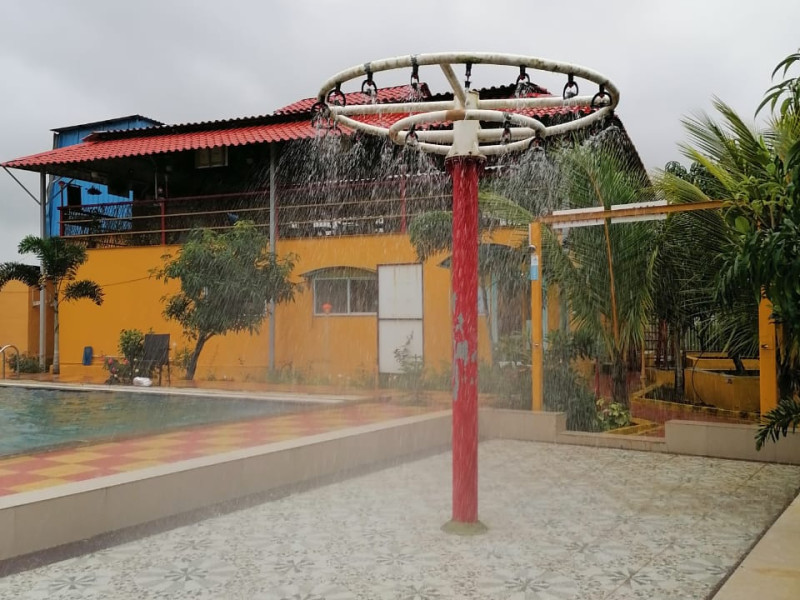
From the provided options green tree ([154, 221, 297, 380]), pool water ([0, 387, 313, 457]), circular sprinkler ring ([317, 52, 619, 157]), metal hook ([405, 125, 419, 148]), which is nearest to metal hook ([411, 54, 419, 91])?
circular sprinkler ring ([317, 52, 619, 157])

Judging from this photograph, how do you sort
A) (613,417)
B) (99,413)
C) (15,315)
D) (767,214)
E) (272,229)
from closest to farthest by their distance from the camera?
(767,214) < (613,417) < (99,413) < (272,229) < (15,315)

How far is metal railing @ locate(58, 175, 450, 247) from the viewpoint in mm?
15359

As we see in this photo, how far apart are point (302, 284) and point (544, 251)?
23.0ft

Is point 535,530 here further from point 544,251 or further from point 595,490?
point 544,251

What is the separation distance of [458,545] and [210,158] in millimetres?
15491

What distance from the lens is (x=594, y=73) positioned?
4418mm

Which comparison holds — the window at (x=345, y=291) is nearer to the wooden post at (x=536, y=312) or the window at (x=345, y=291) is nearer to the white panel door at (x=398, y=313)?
the white panel door at (x=398, y=313)

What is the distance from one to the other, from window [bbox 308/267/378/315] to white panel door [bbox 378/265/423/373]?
2.38 m

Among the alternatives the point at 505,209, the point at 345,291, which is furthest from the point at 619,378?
the point at 345,291

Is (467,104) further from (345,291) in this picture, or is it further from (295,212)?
(295,212)

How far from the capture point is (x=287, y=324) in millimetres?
15578

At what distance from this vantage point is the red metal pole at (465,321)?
4.69 metres

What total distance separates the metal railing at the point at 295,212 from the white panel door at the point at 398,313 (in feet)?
7.62

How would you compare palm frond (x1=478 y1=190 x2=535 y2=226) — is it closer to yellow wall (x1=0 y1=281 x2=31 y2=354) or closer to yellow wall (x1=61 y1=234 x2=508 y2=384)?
yellow wall (x1=61 y1=234 x2=508 y2=384)
